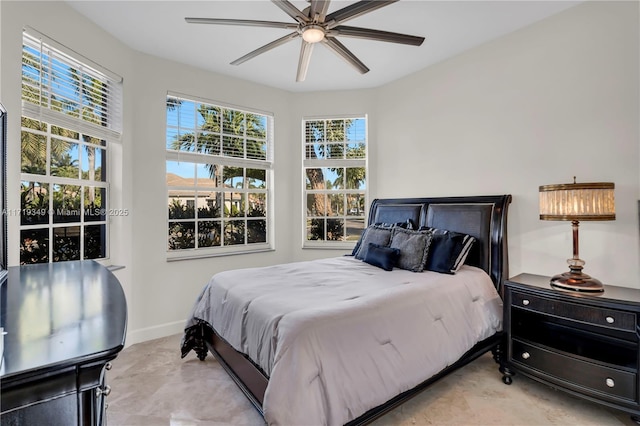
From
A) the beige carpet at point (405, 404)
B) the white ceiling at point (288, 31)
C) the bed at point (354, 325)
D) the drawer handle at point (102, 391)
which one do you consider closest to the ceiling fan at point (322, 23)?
the white ceiling at point (288, 31)

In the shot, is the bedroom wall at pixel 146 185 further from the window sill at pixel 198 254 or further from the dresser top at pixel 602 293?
the dresser top at pixel 602 293

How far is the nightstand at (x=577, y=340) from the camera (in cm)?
182

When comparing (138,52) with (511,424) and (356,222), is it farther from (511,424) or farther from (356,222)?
(511,424)

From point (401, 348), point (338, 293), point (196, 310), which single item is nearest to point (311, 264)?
point (338, 293)

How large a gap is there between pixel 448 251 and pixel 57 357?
2594 millimetres

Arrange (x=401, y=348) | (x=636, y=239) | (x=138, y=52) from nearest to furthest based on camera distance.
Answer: (x=401, y=348) → (x=636, y=239) → (x=138, y=52)

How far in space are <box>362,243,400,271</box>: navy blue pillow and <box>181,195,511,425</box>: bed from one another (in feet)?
0.06

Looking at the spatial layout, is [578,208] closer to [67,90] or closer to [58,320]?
[58,320]

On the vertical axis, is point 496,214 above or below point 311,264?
above

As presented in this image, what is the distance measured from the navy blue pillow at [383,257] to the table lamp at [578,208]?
1.17 metres

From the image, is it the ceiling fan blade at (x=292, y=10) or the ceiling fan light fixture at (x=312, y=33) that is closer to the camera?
the ceiling fan blade at (x=292, y=10)

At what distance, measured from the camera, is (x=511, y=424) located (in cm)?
186

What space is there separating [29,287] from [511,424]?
2716 millimetres

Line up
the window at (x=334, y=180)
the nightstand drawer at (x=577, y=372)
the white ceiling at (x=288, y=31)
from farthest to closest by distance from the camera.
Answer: the window at (x=334, y=180), the white ceiling at (x=288, y=31), the nightstand drawer at (x=577, y=372)
